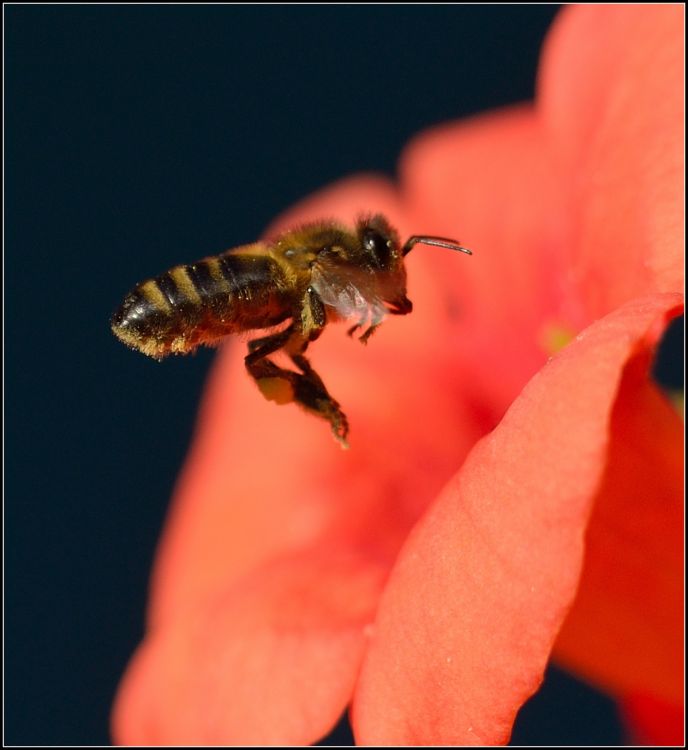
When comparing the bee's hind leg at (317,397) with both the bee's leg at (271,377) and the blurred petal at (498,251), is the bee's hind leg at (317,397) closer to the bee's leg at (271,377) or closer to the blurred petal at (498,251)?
the bee's leg at (271,377)

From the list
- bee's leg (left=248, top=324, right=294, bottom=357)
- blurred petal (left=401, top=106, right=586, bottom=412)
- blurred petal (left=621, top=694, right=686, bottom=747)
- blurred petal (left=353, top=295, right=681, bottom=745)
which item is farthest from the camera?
blurred petal (left=401, top=106, right=586, bottom=412)

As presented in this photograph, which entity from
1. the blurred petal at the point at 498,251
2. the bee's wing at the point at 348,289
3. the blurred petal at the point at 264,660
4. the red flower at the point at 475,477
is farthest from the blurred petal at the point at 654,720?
the bee's wing at the point at 348,289

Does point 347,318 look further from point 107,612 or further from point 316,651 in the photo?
point 107,612

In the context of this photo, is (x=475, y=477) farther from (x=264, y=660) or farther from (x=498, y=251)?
(x=498, y=251)

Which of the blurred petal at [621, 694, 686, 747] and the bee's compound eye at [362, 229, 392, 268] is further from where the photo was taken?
the blurred petal at [621, 694, 686, 747]

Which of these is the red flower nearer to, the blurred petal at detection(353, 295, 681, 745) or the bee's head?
the blurred petal at detection(353, 295, 681, 745)

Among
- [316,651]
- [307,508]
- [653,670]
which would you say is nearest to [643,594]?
[653,670]

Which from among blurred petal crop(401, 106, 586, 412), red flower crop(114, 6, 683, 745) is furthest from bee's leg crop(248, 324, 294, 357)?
blurred petal crop(401, 106, 586, 412)
